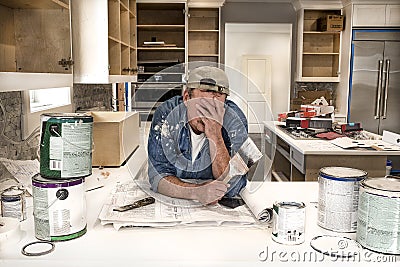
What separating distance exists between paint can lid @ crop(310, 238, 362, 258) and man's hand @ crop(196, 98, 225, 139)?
0.47 metres

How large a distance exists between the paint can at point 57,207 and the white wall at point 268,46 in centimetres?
463

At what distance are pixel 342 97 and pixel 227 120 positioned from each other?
428 cm

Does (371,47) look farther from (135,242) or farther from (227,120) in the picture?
(135,242)

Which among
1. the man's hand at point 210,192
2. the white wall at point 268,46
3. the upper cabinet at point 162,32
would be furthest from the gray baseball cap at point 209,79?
the white wall at point 268,46

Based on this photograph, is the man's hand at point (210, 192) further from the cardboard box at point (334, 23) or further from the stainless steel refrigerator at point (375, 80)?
the cardboard box at point (334, 23)

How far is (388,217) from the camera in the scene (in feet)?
2.93

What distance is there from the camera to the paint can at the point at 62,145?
0.99 meters

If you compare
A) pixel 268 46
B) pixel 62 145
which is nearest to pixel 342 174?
pixel 62 145

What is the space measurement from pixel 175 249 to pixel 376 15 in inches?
191

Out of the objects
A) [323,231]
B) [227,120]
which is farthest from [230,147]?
[323,231]

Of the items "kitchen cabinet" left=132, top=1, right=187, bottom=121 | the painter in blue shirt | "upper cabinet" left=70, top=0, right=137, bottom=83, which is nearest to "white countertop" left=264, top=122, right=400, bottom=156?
"upper cabinet" left=70, top=0, right=137, bottom=83

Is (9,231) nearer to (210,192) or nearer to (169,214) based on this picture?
(169,214)

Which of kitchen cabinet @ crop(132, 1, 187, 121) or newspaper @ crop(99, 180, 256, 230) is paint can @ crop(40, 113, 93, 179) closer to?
newspaper @ crop(99, 180, 256, 230)

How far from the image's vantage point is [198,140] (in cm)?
137
